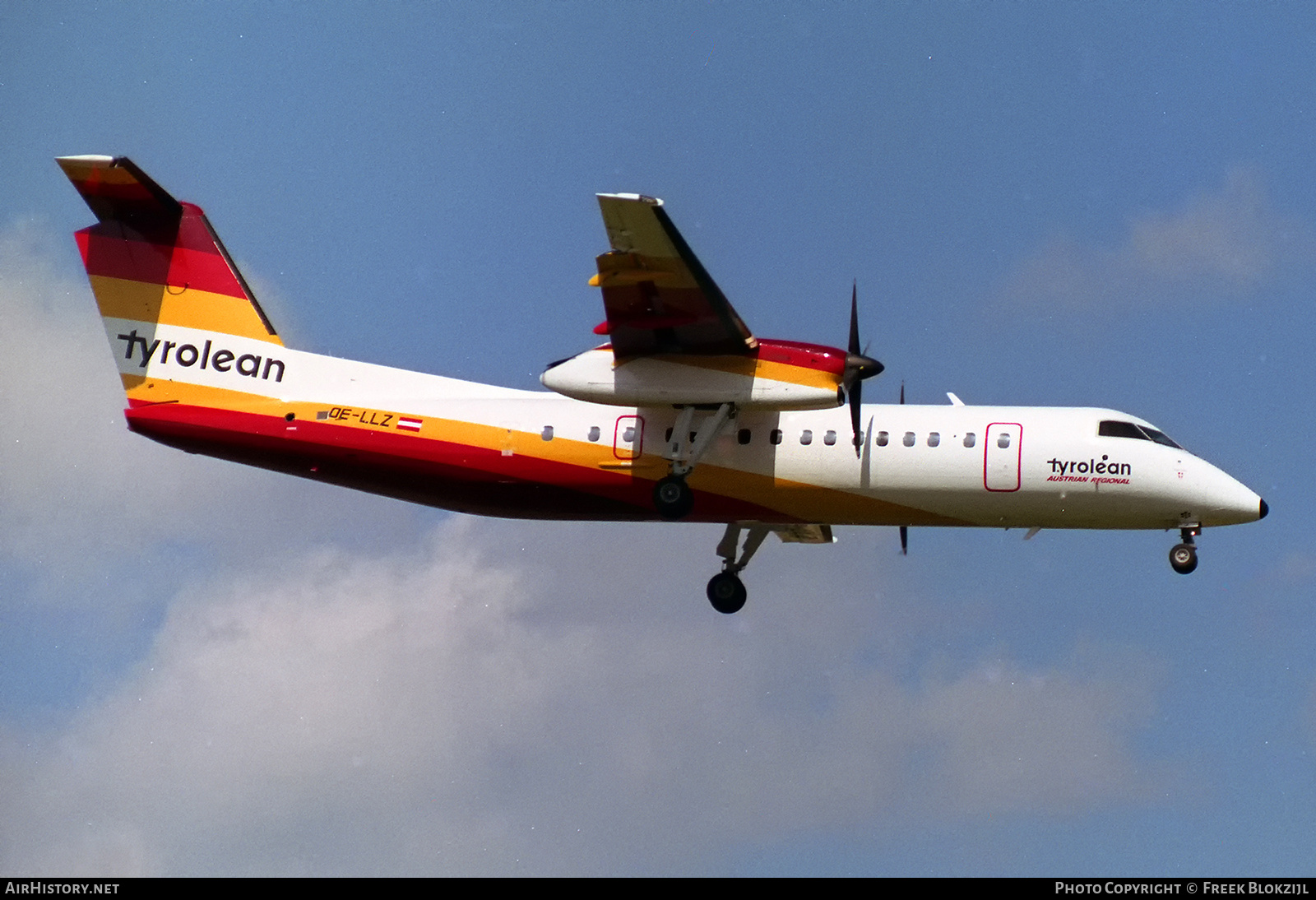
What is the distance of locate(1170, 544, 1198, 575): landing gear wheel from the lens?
26953mm

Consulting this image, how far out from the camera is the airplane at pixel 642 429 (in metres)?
26.5

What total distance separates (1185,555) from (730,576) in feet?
24.1

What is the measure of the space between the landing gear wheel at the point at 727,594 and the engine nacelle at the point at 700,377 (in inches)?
178

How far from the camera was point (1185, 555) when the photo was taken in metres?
27.0

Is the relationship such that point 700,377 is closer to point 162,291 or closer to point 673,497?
point 673,497

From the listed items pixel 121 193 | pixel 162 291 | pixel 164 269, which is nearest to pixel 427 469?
pixel 162 291

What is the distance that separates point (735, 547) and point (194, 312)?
9.49 meters

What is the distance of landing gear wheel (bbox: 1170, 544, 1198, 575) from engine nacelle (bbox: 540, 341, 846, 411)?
550cm

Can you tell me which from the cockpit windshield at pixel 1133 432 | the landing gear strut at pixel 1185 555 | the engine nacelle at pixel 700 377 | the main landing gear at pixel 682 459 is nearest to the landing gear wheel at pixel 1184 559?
the landing gear strut at pixel 1185 555

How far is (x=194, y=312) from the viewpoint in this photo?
2923 centimetres

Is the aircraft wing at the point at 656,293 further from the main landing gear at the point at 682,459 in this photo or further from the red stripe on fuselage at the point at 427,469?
the red stripe on fuselage at the point at 427,469

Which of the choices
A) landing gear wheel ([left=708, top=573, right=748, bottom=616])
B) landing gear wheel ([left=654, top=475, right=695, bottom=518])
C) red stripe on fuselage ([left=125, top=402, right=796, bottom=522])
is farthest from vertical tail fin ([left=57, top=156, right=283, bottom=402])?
landing gear wheel ([left=708, top=573, right=748, bottom=616])
